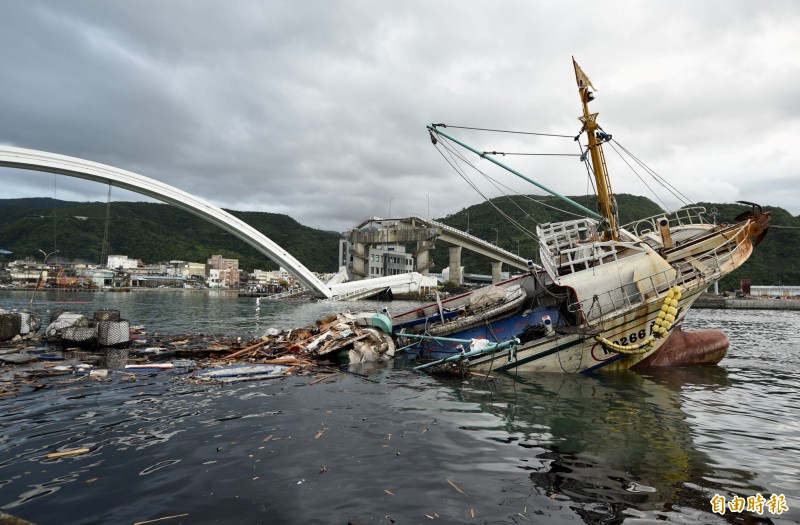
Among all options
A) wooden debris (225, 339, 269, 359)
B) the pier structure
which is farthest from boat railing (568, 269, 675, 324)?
the pier structure

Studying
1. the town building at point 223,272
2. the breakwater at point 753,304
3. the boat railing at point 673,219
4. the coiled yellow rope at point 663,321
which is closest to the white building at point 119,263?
the town building at point 223,272

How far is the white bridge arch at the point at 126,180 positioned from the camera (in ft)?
119

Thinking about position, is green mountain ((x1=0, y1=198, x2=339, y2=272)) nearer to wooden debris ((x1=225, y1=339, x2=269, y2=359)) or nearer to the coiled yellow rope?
wooden debris ((x1=225, y1=339, x2=269, y2=359))

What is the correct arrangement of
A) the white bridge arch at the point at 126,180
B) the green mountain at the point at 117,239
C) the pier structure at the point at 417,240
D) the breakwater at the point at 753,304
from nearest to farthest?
the white bridge arch at the point at 126,180 → the breakwater at the point at 753,304 → the pier structure at the point at 417,240 → the green mountain at the point at 117,239

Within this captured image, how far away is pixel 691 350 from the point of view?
1686 cm

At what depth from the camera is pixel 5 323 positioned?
1869 cm

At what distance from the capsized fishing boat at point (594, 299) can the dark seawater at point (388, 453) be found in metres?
2.20

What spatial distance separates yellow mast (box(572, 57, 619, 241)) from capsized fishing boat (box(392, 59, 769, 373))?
0.15 ft

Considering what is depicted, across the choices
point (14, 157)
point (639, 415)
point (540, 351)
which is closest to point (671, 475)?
point (639, 415)

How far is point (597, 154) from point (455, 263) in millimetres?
85971

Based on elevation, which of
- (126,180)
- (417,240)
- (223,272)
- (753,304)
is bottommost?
(753,304)

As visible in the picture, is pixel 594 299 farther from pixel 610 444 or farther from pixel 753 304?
pixel 753 304

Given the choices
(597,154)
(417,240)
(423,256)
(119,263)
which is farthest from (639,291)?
(119,263)

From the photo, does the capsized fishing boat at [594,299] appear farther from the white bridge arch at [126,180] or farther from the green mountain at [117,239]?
the green mountain at [117,239]
